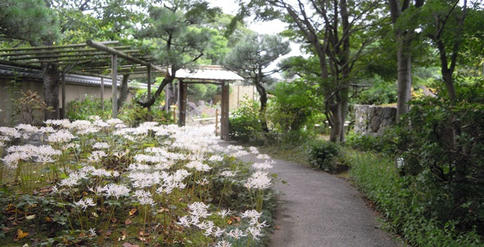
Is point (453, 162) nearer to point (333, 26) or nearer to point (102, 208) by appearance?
point (102, 208)

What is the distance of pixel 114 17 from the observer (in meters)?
8.92

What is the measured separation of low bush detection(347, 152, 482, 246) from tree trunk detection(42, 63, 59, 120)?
7063 millimetres

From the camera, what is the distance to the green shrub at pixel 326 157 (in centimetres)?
618

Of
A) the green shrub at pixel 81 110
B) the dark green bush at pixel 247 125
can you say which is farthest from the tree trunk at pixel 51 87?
the dark green bush at pixel 247 125

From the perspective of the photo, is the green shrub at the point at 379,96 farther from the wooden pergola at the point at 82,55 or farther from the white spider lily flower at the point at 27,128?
the white spider lily flower at the point at 27,128

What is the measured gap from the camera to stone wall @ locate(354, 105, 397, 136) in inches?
343

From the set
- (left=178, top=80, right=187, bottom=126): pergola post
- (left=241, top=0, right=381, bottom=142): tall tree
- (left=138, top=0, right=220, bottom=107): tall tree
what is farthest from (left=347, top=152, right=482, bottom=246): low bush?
(left=178, top=80, right=187, bottom=126): pergola post

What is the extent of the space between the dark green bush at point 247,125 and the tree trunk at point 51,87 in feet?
17.2

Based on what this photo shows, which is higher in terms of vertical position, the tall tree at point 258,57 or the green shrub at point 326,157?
the tall tree at point 258,57

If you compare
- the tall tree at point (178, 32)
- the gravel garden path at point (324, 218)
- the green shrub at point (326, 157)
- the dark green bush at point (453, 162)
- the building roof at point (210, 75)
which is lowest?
the gravel garden path at point (324, 218)

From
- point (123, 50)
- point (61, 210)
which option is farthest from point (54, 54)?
point (61, 210)

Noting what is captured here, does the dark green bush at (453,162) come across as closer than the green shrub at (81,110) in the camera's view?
Yes

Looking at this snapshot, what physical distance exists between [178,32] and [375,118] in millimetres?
5846

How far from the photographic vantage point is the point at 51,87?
7.72 metres
